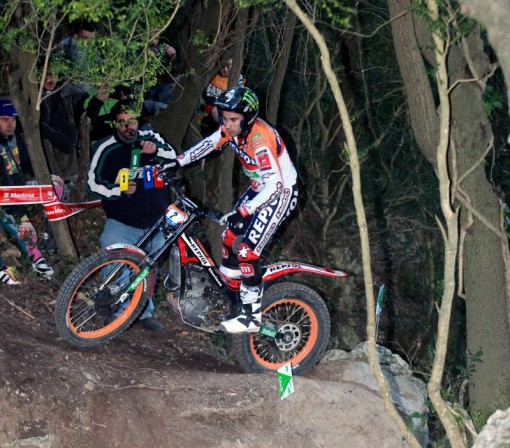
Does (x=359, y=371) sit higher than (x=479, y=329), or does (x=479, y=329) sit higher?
(x=479, y=329)

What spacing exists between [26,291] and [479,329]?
4.30m

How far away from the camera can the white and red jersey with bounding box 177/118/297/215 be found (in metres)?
7.45

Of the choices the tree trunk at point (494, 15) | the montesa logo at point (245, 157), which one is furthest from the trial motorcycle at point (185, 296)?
the tree trunk at point (494, 15)

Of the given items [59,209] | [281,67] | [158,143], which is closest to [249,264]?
[158,143]

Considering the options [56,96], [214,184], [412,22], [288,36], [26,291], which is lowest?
[26,291]

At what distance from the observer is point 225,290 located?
774 centimetres

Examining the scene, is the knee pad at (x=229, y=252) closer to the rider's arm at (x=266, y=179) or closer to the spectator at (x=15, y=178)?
the rider's arm at (x=266, y=179)

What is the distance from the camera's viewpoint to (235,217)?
7.63 metres

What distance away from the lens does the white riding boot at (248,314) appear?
762 centimetres

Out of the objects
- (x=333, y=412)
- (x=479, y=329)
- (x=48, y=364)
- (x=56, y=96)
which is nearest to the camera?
(x=48, y=364)

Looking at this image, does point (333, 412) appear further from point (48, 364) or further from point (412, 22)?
point (412, 22)

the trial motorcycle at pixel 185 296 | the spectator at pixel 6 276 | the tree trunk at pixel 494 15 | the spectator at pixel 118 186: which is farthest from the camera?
the spectator at pixel 6 276

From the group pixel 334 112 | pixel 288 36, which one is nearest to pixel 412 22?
pixel 288 36

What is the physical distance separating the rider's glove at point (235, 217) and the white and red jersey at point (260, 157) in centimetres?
Result: 4
